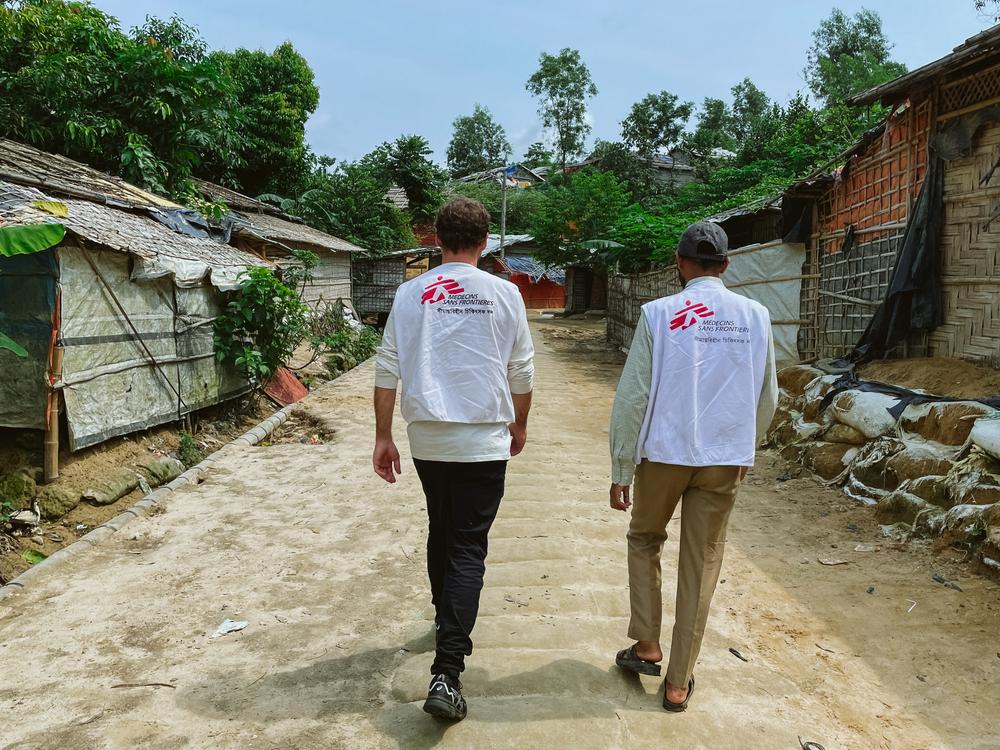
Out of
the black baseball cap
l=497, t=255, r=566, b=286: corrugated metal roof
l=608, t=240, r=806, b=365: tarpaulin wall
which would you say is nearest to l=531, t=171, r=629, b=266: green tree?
l=497, t=255, r=566, b=286: corrugated metal roof

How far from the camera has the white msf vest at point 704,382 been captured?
2.62m

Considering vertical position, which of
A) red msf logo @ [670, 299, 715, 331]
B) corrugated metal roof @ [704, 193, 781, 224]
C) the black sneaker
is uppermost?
corrugated metal roof @ [704, 193, 781, 224]

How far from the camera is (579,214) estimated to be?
27750mm

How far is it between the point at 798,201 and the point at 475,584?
8411 mm

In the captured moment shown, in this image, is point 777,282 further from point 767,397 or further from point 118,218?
point 118,218

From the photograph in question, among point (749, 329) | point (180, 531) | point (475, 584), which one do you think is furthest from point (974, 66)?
point (180, 531)

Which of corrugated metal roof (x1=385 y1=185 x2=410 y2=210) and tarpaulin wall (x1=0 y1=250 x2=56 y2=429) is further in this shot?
corrugated metal roof (x1=385 y1=185 x2=410 y2=210)

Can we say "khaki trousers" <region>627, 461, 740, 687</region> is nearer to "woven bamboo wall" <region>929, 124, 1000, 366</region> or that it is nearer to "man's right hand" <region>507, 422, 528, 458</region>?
"man's right hand" <region>507, 422, 528, 458</region>

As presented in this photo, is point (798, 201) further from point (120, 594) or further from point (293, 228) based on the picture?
point (293, 228)

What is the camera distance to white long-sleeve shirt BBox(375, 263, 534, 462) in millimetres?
2625

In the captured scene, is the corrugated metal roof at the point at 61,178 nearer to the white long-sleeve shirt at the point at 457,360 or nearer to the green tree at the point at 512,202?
the white long-sleeve shirt at the point at 457,360

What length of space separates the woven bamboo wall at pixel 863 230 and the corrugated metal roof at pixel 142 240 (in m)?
7.01

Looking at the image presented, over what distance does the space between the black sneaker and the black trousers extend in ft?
0.12

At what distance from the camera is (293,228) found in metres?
18.0
